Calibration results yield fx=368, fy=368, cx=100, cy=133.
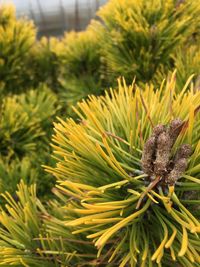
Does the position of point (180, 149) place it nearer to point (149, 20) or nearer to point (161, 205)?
point (161, 205)

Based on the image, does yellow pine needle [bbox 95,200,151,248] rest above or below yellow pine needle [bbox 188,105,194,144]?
below

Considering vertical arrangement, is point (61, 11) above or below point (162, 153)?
above

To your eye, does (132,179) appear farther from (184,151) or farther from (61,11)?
(61,11)

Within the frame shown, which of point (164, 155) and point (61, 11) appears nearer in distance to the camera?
point (164, 155)

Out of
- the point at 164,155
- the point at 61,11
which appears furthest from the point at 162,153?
the point at 61,11

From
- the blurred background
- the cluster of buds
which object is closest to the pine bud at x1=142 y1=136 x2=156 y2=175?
the cluster of buds

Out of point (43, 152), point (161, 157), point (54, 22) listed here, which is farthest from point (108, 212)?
point (54, 22)

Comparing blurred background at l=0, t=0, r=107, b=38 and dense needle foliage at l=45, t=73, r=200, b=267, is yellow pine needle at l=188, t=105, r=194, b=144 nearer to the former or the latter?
dense needle foliage at l=45, t=73, r=200, b=267

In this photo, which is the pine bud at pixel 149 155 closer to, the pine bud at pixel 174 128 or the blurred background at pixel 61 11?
the pine bud at pixel 174 128
